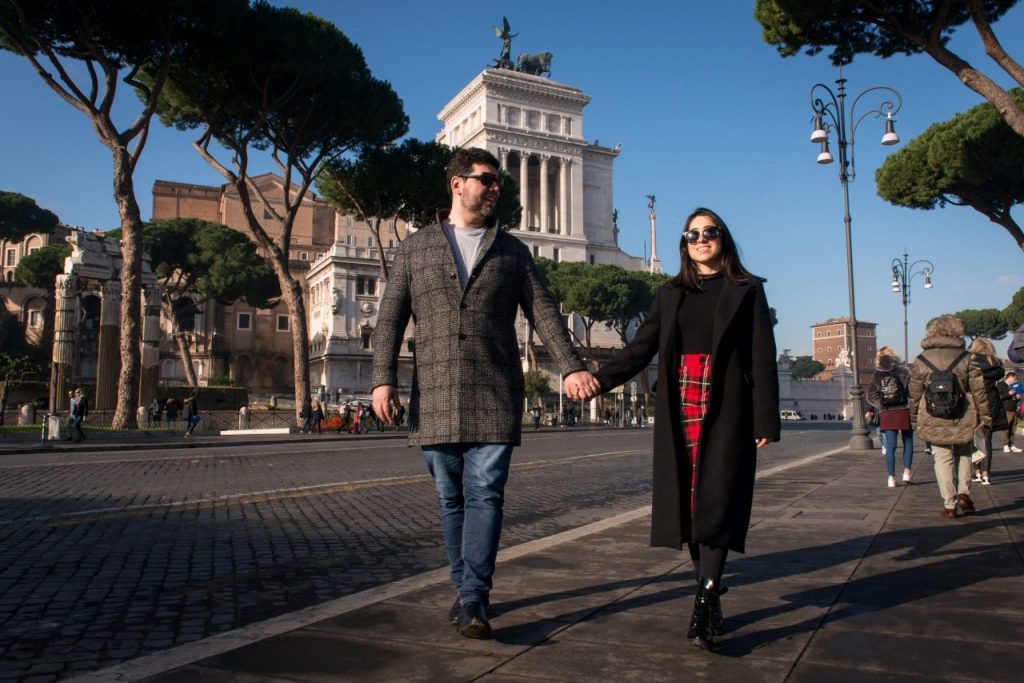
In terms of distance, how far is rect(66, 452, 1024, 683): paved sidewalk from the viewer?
→ 2648 millimetres

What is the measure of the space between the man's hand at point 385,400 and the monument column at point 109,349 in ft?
86.0

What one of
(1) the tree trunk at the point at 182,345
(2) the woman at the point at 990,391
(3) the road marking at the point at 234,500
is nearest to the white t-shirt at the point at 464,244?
(3) the road marking at the point at 234,500

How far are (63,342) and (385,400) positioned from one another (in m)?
27.9

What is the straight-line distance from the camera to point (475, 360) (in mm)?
3307

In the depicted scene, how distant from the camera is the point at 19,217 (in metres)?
63.8

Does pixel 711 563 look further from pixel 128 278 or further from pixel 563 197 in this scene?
pixel 563 197

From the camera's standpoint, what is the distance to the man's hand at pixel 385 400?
3.38 meters

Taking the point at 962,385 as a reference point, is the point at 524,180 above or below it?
above

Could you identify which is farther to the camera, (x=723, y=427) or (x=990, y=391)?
(x=990, y=391)

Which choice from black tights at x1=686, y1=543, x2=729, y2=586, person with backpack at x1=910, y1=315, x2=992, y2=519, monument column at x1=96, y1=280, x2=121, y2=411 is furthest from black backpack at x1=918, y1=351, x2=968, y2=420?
monument column at x1=96, y1=280, x2=121, y2=411

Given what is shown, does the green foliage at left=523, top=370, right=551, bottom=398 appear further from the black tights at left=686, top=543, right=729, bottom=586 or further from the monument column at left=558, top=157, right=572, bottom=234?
the black tights at left=686, top=543, right=729, bottom=586

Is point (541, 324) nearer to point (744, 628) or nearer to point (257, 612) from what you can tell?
point (744, 628)

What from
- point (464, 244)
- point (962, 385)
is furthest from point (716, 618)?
point (962, 385)

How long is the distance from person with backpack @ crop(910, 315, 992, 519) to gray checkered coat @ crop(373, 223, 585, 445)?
164 inches
